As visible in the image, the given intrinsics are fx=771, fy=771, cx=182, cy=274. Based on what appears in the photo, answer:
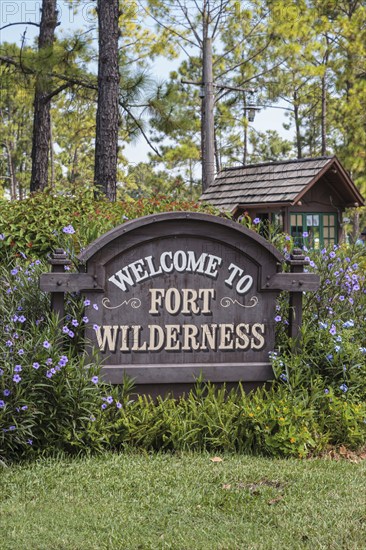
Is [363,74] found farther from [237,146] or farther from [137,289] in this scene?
[137,289]

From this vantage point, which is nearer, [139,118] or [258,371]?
[258,371]

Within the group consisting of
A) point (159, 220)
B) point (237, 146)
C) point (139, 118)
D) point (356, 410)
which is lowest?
point (356, 410)

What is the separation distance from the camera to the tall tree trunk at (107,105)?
484 inches

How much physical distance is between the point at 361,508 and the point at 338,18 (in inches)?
1008

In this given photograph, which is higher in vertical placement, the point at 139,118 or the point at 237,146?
the point at 237,146

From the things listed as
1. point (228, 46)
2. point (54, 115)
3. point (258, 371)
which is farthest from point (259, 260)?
point (54, 115)

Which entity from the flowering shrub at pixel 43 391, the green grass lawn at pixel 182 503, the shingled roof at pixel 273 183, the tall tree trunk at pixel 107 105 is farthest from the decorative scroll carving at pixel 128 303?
the shingled roof at pixel 273 183

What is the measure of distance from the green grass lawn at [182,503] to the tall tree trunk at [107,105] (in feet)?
24.0

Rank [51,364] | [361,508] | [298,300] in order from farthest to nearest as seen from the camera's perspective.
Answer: [298,300], [51,364], [361,508]

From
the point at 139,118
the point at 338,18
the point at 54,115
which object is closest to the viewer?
the point at 139,118

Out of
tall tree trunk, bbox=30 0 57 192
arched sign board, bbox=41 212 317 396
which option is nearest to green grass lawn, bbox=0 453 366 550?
arched sign board, bbox=41 212 317 396

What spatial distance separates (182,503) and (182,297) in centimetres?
206

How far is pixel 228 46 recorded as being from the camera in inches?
1192

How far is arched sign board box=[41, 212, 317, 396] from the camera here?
6.18 meters
